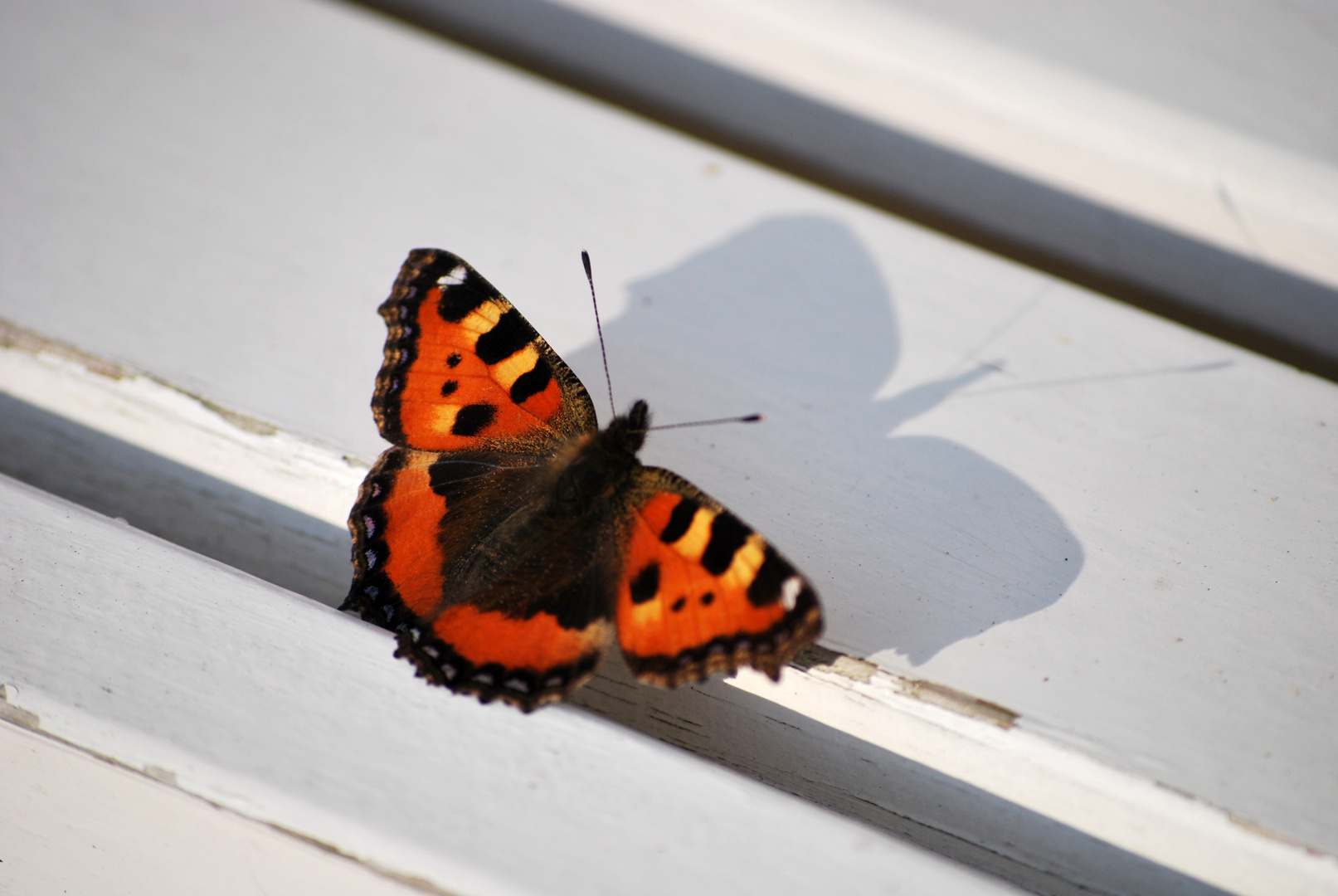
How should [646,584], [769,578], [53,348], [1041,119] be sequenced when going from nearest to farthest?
[769,578] → [646,584] → [53,348] → [1041,119]

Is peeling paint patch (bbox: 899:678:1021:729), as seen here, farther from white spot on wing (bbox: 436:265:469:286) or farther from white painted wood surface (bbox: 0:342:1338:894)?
white spot on wing (bbox: 436:265:469:286)

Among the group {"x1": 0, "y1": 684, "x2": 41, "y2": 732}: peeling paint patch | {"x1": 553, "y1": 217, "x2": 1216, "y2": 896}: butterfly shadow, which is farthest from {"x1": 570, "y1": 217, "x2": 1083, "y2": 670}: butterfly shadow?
{"x1": 0, "y1": 684, "x2": 41, "y2": 732}: peeling paint patch

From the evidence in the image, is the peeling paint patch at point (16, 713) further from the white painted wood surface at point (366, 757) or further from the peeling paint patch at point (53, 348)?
the peeling paint patch at point (53, 348)

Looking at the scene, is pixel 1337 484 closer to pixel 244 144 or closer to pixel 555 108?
pixel 555 108

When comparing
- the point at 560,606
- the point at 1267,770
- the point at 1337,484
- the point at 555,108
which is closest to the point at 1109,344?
the point at 1337,484

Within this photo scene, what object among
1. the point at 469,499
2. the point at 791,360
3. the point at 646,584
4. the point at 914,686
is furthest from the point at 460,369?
the point at 914,686

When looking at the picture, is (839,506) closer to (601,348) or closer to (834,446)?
(834,446)

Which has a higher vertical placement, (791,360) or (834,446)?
(791,360)
